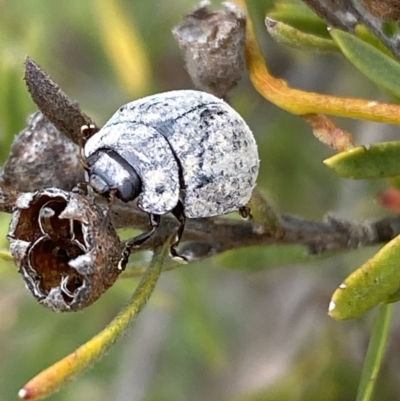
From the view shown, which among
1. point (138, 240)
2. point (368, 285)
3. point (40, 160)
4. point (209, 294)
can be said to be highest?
point (40, 160)

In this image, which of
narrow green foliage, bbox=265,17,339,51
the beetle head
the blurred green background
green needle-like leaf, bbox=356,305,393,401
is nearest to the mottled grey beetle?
the beetle head

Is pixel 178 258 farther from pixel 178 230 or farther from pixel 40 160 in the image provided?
pixel 40 160

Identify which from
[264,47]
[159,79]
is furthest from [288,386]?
[159,79]

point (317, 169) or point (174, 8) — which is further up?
point (174, 8)

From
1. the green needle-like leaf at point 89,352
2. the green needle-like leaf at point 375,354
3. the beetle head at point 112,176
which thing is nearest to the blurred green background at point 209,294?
the beetle head at point 112,176

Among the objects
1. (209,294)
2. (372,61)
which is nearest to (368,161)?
(372,61)

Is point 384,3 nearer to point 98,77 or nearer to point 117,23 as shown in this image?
point 117,23
